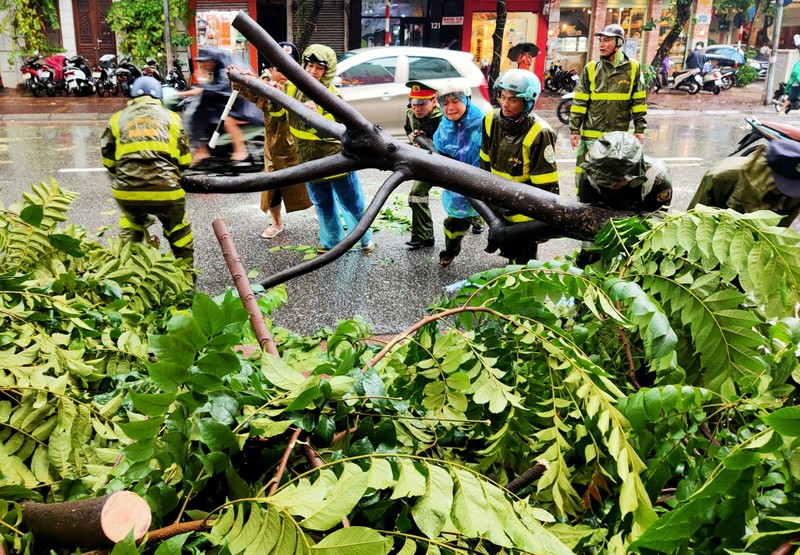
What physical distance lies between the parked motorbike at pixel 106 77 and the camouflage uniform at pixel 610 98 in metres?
14.3

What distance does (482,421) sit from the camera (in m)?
1.12

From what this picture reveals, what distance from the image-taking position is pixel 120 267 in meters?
3.12

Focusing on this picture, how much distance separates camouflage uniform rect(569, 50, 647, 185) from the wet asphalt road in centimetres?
106

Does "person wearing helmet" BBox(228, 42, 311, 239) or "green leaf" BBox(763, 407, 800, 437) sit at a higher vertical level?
"green leaf" BBox(763, 407, 800, 437)

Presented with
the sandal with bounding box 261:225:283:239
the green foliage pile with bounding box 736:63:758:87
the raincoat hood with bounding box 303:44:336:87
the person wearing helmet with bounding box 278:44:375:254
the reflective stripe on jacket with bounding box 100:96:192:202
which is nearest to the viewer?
the reflective stripe on jacket with bounding box 100:96:192:202

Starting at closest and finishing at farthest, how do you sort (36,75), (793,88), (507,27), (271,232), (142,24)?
(271,232)
(793,88)
(36,75)
(142,24)
(507,27)

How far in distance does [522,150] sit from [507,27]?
57.2 feet

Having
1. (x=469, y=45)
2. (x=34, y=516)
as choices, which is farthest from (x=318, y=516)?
(x=469, y=45)

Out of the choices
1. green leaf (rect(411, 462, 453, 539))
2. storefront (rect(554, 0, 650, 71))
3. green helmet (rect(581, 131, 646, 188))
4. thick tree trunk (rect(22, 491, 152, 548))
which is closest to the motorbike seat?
green helmet (rect(581, 131, 646, 188))

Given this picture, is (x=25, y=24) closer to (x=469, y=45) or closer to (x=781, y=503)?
(x=469, y=45)

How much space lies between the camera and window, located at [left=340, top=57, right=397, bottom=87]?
1256 cm

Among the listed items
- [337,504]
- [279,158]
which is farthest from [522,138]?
[337,504]

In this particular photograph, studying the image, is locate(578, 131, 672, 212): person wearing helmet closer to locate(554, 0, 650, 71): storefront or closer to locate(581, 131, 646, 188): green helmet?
locate(581, 131, 646, 188): green helmet

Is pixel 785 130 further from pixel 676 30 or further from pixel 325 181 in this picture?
pixel 676 30
